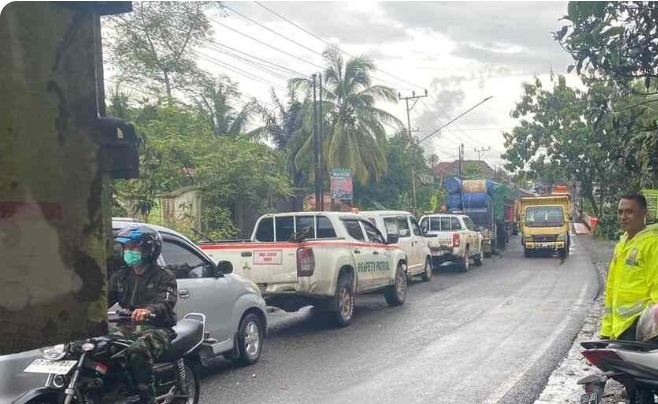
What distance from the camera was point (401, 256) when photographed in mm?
12836

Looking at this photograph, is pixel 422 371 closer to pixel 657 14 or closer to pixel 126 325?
pixel 126 325

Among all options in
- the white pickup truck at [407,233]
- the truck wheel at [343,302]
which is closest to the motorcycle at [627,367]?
the truck wheel at [343,302]

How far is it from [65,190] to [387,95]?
30563mm

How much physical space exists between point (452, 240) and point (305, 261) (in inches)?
427

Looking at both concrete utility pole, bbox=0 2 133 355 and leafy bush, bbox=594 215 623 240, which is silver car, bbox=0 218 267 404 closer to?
concrete utility pole, bbox=0 2 133 355

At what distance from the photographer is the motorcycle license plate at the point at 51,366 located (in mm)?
3795

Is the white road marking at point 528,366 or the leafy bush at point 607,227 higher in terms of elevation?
the leafy bush at point 607,227

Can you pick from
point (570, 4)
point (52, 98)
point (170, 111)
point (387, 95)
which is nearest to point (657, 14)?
point (570, 4)

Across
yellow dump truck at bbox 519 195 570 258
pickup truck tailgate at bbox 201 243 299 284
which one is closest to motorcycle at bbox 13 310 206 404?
pickup truck tailgate at bbox 201 243 299 284

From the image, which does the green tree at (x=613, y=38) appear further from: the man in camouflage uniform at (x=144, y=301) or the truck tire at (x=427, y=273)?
the truck tire at (x=427, y=273)

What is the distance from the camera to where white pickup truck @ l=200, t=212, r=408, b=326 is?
30.5ft

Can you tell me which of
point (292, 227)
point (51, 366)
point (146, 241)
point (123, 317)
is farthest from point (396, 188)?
point (51, 366)

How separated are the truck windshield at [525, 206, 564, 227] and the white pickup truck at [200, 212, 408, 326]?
1488 cm

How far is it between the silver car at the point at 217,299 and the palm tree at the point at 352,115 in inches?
917
